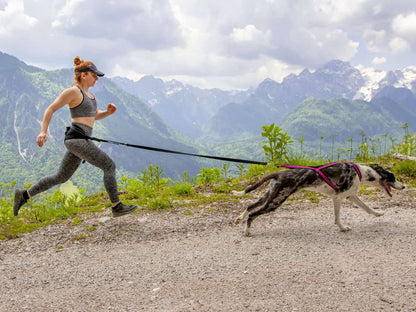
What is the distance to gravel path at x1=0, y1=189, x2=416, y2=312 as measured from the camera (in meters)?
3.26

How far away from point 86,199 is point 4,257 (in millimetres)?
3332

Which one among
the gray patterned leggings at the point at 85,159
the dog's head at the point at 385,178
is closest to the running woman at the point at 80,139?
the gray patterned leggings at the point at 85,159

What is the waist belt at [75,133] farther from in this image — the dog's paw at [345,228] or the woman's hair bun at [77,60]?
the dog's paw at [345,228]

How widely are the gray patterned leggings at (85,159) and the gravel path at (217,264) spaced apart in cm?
82

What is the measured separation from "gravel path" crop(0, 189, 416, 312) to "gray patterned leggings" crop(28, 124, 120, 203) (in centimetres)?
82

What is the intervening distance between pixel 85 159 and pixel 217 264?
9.40 feet

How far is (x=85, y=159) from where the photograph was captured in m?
5.39

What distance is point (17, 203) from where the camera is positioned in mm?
5805

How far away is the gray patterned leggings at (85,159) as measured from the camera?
5.30m

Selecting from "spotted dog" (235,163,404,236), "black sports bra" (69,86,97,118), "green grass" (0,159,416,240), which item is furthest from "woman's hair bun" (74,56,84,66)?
"spotted dog" (235,163,404,236)

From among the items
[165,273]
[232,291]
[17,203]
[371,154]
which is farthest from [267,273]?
[371,154]

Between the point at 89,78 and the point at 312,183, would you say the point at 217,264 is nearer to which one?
the point at 312,183

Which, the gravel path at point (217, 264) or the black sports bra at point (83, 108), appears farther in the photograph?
the black sports bra at point (83, 108)

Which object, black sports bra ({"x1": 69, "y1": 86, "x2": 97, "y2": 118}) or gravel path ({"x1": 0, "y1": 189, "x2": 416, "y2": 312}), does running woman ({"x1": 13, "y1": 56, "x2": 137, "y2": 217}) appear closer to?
black sports bra ({"x1": 69, "y1": 86, "x2": 97, "y2": 118})
